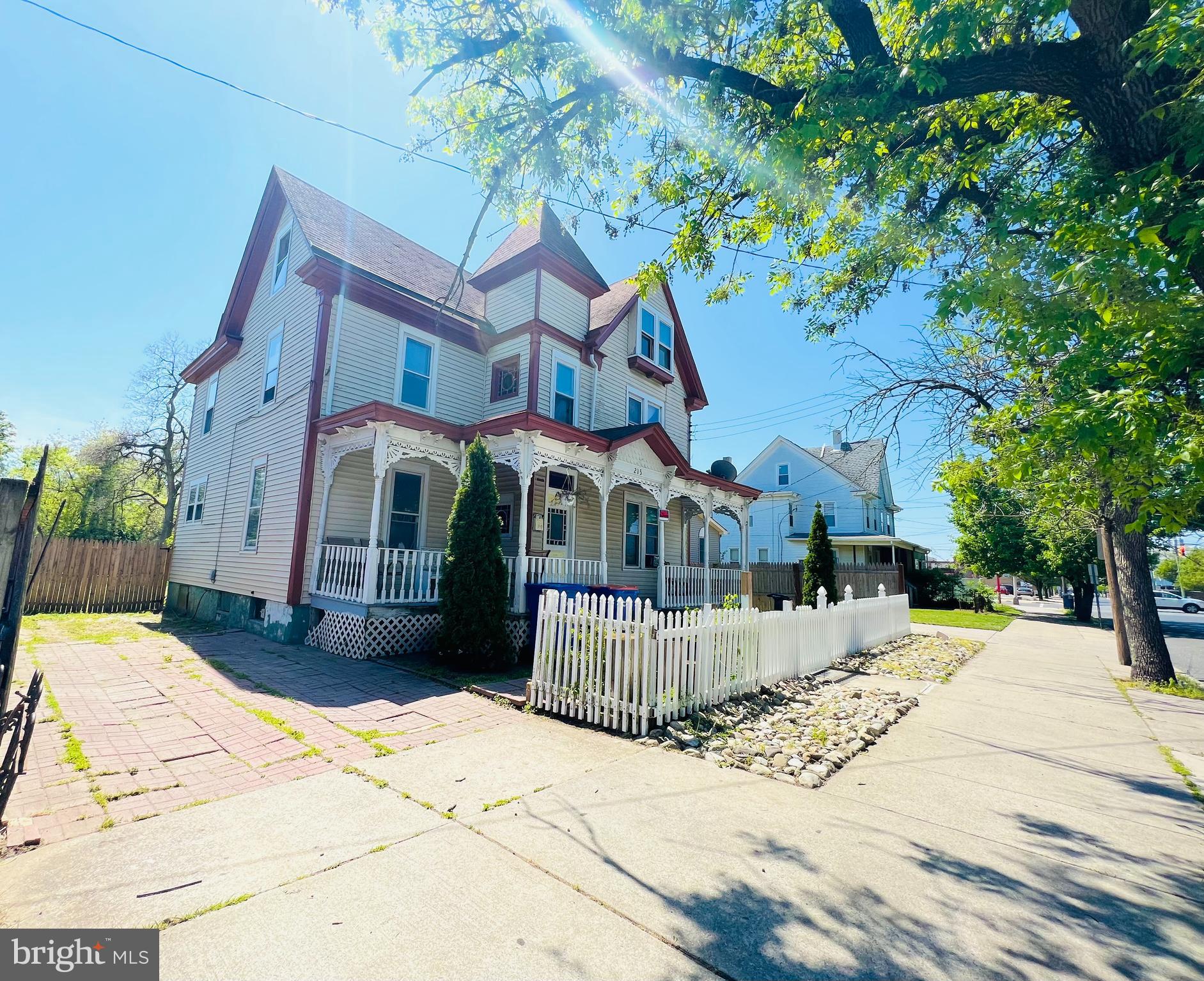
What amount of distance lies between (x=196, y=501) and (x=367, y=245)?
9001mm

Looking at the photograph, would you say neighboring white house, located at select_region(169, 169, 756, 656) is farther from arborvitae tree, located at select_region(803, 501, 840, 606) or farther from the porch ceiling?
arborvitae tree, located at select_region(803, 501, 840, 606)

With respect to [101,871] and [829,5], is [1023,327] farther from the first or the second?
[101,871]

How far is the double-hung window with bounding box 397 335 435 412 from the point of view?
39.4ft

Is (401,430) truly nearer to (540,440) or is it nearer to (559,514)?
(540,440)

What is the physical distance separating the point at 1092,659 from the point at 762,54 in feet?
45.9

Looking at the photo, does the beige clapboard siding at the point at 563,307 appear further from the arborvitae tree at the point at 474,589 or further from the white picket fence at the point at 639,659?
the white picket fence at the point at 639,659

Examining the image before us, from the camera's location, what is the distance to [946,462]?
7.93 meters

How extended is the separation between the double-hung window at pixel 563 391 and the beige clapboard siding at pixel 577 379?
9cm

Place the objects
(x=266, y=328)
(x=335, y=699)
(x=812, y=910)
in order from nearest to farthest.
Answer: (x=812, y=910)
(x=335, y=699)
(x=266, y=328)

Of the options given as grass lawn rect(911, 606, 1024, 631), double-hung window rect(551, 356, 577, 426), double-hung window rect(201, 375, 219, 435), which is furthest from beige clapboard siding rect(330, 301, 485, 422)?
grass lawn rect(911, 606, 1024, 631)

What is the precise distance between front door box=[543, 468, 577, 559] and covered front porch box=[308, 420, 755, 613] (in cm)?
3

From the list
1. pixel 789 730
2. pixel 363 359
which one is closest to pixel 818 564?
pixel 789 730

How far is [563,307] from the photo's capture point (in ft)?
45.4

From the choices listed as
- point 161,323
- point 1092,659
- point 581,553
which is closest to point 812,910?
point 581,553
